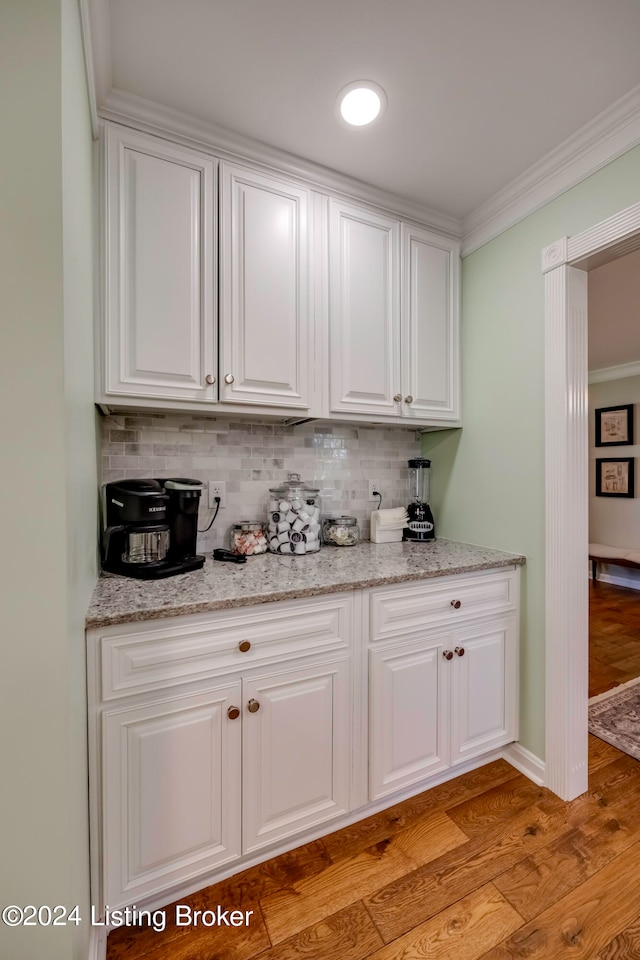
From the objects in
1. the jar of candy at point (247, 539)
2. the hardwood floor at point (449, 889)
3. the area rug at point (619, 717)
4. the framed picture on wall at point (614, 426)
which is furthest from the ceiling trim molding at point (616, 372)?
the jar of candy at point (247, 539)

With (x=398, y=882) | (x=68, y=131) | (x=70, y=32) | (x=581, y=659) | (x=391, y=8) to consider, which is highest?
(x=391, y=8)

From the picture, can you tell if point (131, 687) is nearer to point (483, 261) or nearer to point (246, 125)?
point (246, 125)

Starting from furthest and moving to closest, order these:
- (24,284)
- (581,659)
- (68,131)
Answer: (581,659) < (68,131) < (24,284)

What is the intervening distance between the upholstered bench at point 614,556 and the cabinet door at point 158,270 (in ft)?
15.8

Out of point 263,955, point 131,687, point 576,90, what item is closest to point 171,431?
point 131,687

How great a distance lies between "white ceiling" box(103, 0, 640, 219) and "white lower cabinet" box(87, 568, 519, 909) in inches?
65.2

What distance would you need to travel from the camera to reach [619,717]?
2.14m

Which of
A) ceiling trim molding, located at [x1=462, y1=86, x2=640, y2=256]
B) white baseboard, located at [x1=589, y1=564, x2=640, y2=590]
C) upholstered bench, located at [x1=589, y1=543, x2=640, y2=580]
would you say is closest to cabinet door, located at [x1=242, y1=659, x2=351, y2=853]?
ceiling trim molding, located at [x1=462, y1=86, x2=640, y2=256]

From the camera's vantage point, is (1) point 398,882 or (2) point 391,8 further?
(1) point 398,882

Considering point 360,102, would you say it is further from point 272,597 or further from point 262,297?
point 272,597

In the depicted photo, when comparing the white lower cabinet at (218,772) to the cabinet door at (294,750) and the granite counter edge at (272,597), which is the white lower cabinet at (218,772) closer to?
the cabinet door at (294,750)

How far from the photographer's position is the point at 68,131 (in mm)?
822

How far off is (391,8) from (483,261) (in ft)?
3.55

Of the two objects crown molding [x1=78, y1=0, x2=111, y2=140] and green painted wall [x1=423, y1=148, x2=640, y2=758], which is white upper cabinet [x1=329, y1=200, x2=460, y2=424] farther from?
crown molding [x1=78, y1=0, x2=111, y2=140]
